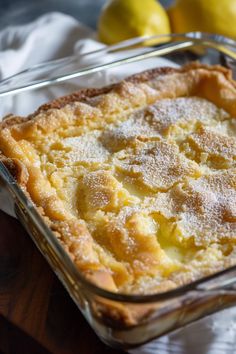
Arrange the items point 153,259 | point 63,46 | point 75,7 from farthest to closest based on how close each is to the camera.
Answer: point 75,7
point 63,46
point 153,259

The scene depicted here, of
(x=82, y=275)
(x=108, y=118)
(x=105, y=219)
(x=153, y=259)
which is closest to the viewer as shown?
(x=82, y=275)

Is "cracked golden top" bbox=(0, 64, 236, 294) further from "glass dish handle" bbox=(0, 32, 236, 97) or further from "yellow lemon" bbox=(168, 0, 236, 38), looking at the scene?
"yellow lemon" bbox=(168, 0, 236, 38)

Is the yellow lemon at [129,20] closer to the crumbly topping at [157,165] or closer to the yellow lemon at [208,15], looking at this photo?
the yellow lemon at [208,15]

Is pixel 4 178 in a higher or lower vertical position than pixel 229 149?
higher

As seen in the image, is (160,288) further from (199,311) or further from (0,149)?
(0,149)

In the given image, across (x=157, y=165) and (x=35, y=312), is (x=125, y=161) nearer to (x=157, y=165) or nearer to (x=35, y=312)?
(x=157, y=165)

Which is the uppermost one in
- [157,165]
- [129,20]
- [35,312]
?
[129,20]

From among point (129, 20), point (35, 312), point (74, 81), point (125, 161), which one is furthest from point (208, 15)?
point (35, 312)

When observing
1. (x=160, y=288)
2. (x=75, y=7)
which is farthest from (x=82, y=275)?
(x=75, y=7)
